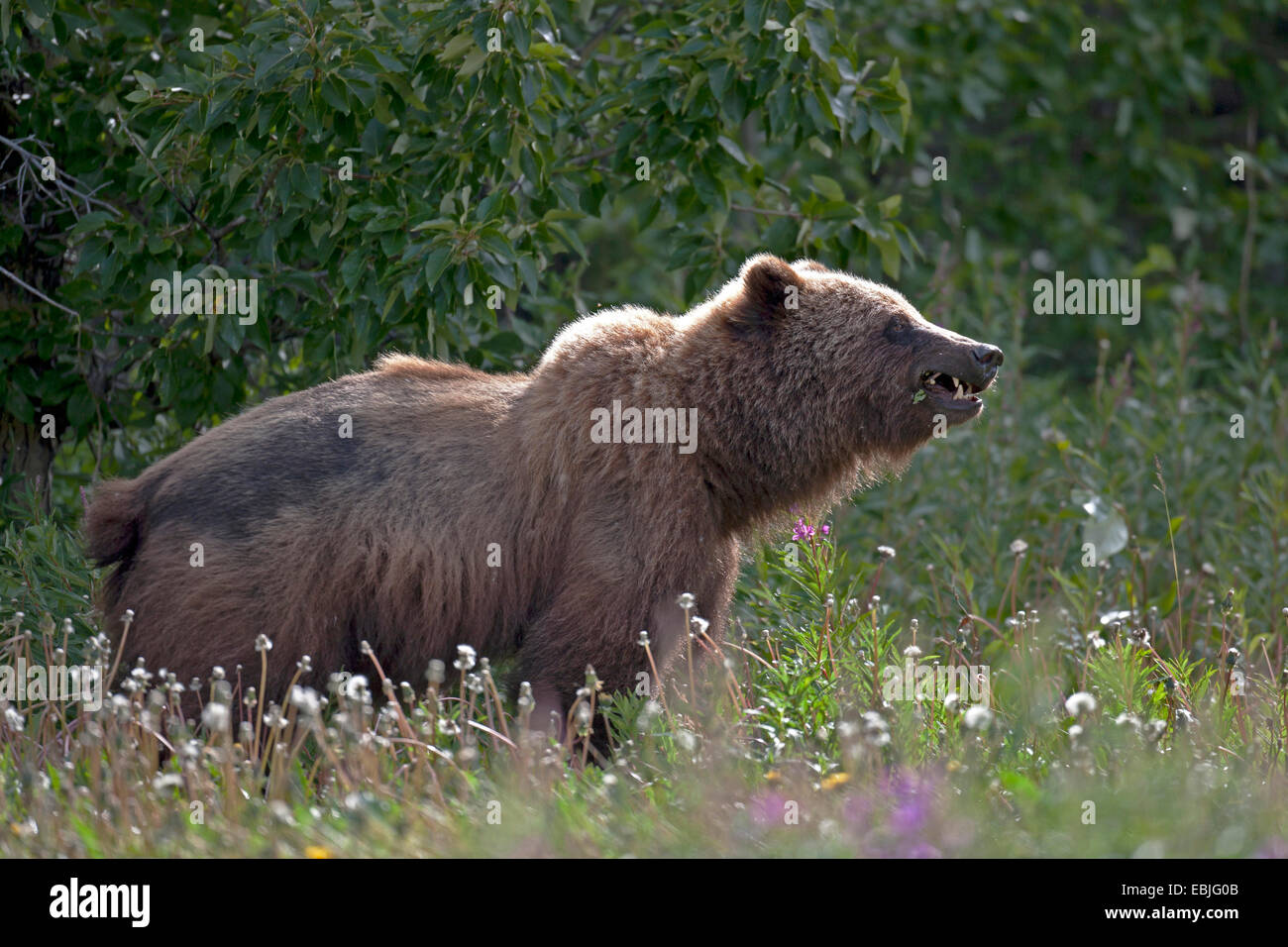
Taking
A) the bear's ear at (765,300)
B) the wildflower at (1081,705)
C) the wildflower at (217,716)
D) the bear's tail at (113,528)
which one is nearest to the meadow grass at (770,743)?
the wildflower at (1081,705)

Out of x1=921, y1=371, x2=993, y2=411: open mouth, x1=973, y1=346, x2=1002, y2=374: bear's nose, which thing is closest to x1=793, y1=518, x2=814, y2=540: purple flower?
x1=921, y1=371, x2=993, y2=411: open mouth

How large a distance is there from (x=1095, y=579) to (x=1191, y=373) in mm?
2833

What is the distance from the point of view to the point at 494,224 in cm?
575

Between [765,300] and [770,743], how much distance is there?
69.5 inches

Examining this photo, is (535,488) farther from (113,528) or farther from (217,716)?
(217,716)

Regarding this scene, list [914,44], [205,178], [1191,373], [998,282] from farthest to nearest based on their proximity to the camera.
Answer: [914,44] < [998,282] < [1191,373] < [205,178]

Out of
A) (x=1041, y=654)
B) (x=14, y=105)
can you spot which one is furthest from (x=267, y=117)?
(x=1041, y=654)

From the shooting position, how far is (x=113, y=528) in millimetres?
5145

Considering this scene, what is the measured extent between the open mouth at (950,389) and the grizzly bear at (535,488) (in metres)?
0.01

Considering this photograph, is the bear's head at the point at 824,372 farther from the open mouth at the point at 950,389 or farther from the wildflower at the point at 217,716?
the wildflower at the point at 217,716

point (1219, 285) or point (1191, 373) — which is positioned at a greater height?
point (1219, 285)

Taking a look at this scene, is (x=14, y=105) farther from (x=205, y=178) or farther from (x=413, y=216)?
(x=413, y=216)

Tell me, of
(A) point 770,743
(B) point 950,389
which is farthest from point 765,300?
(A) point 770,743

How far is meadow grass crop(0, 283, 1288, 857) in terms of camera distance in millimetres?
3561
